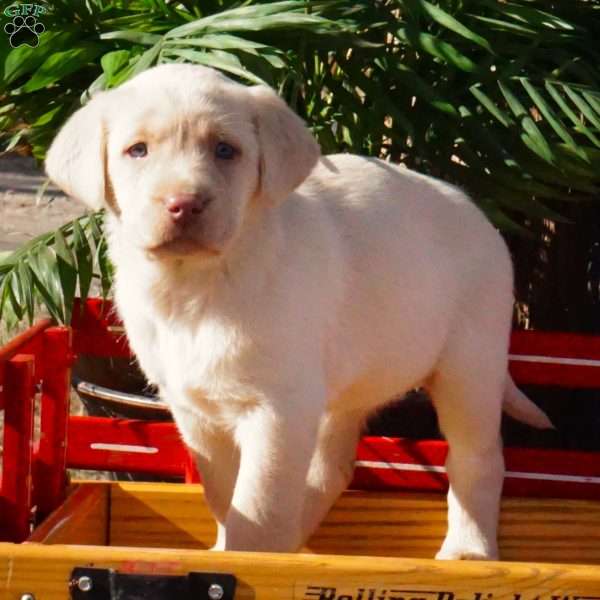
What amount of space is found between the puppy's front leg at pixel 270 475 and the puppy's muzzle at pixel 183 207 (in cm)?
44

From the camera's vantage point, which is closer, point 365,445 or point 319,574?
point 319,574

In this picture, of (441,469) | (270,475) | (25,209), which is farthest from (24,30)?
(25,209)

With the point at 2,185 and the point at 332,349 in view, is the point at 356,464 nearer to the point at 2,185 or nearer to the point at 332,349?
the point at 332,349

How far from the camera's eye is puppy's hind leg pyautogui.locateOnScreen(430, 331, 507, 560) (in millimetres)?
3420

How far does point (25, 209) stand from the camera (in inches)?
396

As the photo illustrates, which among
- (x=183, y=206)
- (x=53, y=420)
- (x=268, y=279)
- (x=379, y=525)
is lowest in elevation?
(x=379, y=525)

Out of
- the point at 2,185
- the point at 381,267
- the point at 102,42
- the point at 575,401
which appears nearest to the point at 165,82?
the point at 381,267

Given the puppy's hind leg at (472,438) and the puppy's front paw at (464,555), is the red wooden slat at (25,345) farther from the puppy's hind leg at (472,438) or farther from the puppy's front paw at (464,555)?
the puppy's front paw at (464,555)

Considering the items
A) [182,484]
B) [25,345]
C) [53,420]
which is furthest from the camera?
[182,484]

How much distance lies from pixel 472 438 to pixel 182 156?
1164 millimetres

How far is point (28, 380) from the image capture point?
10.2 ft

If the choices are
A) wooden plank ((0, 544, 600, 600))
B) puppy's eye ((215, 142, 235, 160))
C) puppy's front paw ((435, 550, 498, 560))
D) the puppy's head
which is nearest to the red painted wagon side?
puppy's front paw ((435, 550, 498, 560))

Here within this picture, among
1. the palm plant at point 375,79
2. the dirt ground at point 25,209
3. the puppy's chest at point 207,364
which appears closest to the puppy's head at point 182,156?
the puppy's chest at point 207,364

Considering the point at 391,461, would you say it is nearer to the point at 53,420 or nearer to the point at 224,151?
the point at 53,420
